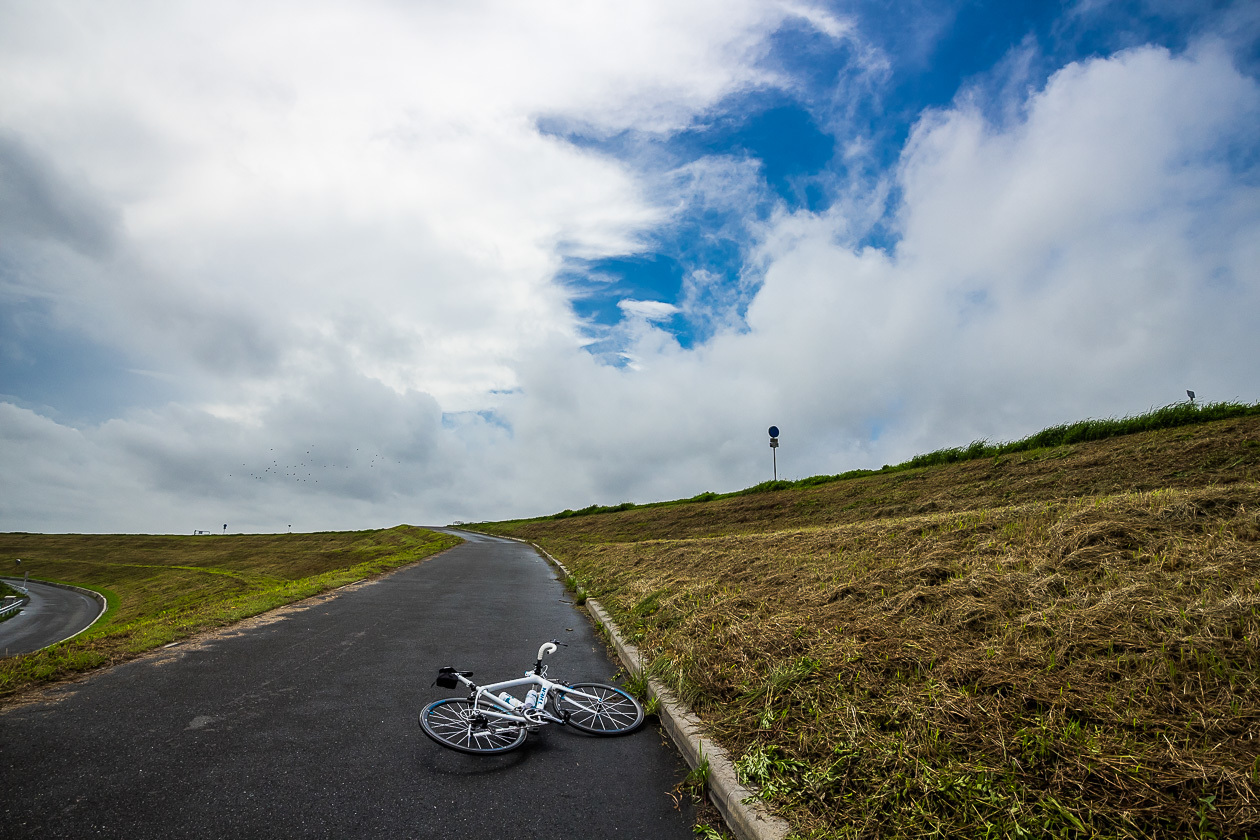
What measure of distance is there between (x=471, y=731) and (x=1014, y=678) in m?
4.38

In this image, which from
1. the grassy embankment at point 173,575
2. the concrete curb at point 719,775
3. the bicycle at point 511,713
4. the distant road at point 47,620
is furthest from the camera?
the distant road at point 47,620

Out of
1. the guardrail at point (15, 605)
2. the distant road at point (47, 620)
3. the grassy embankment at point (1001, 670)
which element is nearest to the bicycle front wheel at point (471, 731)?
the grassy embankment at point (1001, 670)

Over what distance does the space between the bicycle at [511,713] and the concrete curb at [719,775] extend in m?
0.35

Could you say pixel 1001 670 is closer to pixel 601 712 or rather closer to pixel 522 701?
pixel 601 712

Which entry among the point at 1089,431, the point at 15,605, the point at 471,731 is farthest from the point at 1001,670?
the point at 15,605

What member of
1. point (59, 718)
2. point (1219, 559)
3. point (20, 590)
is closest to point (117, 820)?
point (59, 718)

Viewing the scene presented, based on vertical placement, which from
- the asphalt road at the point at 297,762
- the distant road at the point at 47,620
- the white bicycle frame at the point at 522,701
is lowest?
the distant road at the point at 47,620

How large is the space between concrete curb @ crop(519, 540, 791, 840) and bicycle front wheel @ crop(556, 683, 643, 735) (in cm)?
29

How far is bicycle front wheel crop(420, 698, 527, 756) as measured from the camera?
16.1ft

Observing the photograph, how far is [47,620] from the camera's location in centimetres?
4697

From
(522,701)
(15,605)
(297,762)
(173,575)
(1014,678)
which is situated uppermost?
(1014,678)

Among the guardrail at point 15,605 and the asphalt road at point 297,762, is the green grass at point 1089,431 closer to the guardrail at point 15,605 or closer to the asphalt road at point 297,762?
the asphalt road at point 297,762

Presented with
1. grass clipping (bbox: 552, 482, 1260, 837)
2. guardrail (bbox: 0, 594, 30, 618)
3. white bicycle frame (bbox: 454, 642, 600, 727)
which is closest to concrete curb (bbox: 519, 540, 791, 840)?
grass clipping (bbox: 552, 482, 1260, 837)

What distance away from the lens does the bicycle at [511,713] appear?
504cm
